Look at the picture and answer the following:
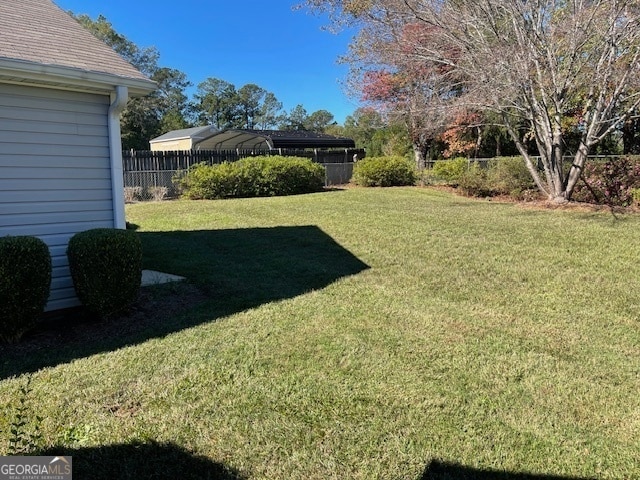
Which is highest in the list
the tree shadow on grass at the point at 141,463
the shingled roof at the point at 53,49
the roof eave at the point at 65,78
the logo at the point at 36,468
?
the shingled roof at the point at 53,49

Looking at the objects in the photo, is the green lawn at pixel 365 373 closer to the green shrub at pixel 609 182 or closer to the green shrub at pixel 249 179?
the green shrub at pixel 609 182

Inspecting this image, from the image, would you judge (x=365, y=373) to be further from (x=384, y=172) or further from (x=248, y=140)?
(x=248, y=140)

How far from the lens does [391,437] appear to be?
2.39m

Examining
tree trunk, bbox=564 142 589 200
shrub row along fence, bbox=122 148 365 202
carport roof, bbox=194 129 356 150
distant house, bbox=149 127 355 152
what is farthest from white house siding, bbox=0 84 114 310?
carport roof, bbox=194 129 356 150

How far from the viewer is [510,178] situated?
12984 millimetres

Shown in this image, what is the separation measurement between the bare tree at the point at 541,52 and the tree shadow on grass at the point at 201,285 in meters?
5.39

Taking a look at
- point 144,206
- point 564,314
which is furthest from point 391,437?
point 144,206

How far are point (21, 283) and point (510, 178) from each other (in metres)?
12.5

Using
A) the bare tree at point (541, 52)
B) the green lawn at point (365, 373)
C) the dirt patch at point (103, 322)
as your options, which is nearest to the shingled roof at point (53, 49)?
the dirt patch at point (103, 322)

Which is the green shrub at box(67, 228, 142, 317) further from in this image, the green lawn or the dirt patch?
the green lawn

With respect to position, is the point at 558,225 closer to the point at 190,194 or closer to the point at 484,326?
the point at 484,326

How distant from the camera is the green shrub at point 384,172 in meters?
17.5

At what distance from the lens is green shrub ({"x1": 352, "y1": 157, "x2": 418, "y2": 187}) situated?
57.4ft

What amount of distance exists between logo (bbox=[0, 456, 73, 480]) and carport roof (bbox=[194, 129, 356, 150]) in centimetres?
2372
